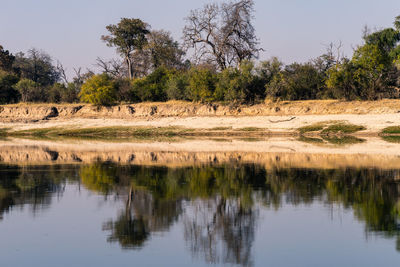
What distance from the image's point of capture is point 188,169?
68.3ft

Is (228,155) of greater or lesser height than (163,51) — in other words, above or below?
below

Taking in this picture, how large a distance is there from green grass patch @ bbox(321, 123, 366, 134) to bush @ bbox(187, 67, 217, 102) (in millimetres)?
14141

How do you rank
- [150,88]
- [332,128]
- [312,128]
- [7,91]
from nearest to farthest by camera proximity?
[332,128], [312,128], [150,88], [7,91]

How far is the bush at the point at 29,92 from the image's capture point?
63.8 m

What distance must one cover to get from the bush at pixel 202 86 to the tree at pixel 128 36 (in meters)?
17.9

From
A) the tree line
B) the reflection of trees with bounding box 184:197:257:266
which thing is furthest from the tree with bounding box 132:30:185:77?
the reflection of trees with bounding box 184:197:257:266

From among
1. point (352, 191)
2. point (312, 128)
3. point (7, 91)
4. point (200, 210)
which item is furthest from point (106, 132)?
point (200, 210)

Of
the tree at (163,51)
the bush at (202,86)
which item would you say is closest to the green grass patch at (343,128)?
the bush at (202,86)

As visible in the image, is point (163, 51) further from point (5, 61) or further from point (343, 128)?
point (343, 128)

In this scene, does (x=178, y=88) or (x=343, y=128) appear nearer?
(x=343, y=128)

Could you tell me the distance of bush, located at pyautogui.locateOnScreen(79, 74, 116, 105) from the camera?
55094 millimetres

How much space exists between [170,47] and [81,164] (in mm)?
52318

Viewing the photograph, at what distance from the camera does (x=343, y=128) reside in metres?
39.0

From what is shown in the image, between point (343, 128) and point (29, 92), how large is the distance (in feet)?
127
